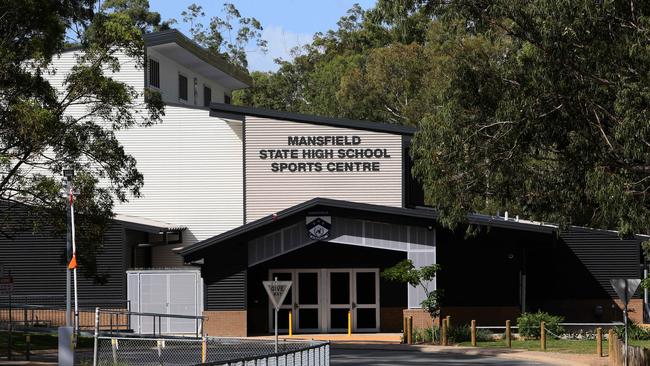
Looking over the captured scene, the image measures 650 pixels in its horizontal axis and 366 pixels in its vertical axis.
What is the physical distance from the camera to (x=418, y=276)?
41469mm

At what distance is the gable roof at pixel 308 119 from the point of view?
4884 cm

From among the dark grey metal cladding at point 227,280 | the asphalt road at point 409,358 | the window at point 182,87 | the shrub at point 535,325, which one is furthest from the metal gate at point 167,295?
the window at point 182,87

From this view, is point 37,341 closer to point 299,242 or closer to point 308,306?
point 299,242

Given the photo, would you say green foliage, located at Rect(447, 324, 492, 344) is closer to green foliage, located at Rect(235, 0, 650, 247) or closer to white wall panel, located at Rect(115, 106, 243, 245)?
green foliage, located at Rect(235, 0, 650, 247)

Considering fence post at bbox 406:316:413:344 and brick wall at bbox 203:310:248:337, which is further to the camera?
brick wall at bbox 203:310:248:337

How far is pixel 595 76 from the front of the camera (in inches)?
1073

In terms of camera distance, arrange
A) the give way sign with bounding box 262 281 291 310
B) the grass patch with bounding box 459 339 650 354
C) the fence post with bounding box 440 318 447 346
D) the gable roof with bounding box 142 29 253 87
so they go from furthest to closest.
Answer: the gable roof with bounding box 142 29 253 87
the fence post with bounding box 440 318 447 346
the grass patch with bounding box 459 339 650 354
the give way sign with bounding box 262 281 291 310

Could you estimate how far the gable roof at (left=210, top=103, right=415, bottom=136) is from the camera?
48.8 m

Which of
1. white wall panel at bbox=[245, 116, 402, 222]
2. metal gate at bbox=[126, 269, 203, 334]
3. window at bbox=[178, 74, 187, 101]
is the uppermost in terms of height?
window at bbox=[178, 74, 187, 101]

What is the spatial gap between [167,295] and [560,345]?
14.8 meters

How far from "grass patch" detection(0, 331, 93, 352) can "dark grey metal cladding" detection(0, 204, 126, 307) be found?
205 inches

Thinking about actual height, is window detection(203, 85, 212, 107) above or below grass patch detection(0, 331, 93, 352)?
above

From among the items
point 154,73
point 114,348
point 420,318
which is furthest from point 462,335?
point 154,73

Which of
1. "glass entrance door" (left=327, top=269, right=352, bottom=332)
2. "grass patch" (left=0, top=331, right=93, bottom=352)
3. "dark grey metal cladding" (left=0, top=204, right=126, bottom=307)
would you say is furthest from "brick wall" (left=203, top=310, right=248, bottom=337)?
"grass patch" (left=0, top=331, right=93, bottom=352)
